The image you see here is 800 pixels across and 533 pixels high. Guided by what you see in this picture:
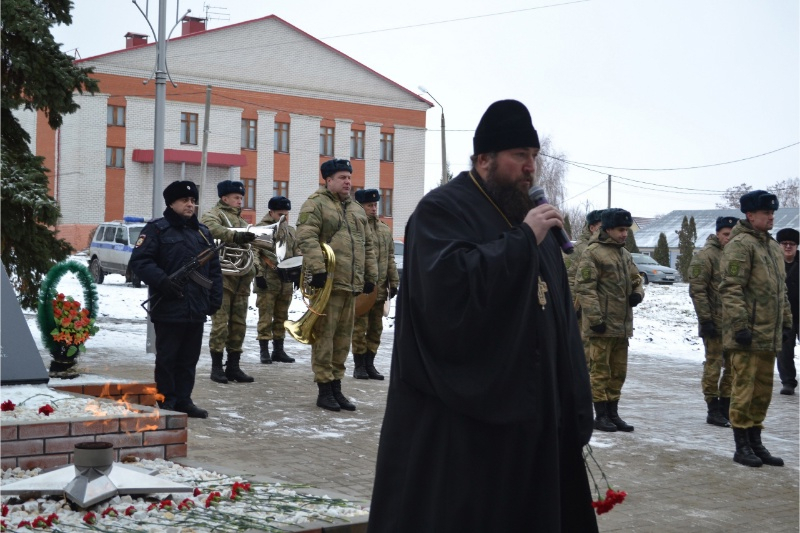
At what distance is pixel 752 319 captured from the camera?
8164 millimetres

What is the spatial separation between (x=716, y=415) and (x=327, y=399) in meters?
3.90

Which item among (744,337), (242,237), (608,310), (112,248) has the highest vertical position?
(242,237)

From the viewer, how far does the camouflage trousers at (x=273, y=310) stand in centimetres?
1356

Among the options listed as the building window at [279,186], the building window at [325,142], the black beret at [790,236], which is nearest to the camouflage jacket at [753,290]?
the black beret at [790,236]

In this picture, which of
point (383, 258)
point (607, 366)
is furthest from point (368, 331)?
point (607, 366)

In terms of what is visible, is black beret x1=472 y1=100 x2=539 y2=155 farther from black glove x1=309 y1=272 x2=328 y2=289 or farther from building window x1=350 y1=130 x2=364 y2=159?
building window x1=350 y1=130 x2=364 y2=159

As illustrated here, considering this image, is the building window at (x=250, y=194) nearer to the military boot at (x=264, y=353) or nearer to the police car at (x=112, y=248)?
the police car at (x=112, y=248)

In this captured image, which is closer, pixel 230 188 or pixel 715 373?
pixel 715 373

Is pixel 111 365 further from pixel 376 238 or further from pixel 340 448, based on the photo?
pixel 340 448

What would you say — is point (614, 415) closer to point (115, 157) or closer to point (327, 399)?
point (327, 399)

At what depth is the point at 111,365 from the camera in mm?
12570

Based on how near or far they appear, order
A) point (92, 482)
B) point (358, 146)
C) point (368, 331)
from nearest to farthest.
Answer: point (92, 482), point (368, 331), point (358, 146)

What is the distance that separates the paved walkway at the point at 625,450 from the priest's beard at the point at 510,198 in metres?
2.77

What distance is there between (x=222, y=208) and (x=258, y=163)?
4248cm
